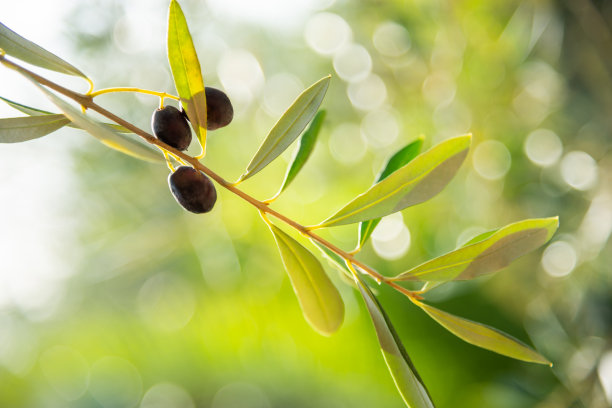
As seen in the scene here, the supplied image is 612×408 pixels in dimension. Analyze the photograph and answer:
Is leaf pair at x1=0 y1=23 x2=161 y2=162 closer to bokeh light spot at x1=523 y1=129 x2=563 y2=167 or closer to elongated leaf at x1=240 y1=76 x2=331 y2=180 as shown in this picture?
elongated leaf at x1=240 y1=76 x2=331 y2=180

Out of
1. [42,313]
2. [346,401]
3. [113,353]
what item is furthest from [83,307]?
[346,401]

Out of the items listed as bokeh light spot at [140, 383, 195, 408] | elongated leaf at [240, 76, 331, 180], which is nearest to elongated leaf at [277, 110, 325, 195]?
elongated leaf at [240, 76, 331, 180]

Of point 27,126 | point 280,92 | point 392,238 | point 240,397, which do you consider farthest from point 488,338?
point 240,397

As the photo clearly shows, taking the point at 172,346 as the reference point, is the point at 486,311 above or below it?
below

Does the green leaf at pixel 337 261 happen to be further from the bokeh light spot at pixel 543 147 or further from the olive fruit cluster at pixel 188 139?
the bokeh light spot at pixel 543 147

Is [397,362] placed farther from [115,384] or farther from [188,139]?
[115,384]

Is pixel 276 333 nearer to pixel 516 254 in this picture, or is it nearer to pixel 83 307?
pixel 83 307

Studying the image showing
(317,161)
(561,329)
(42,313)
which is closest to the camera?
(561,329)
